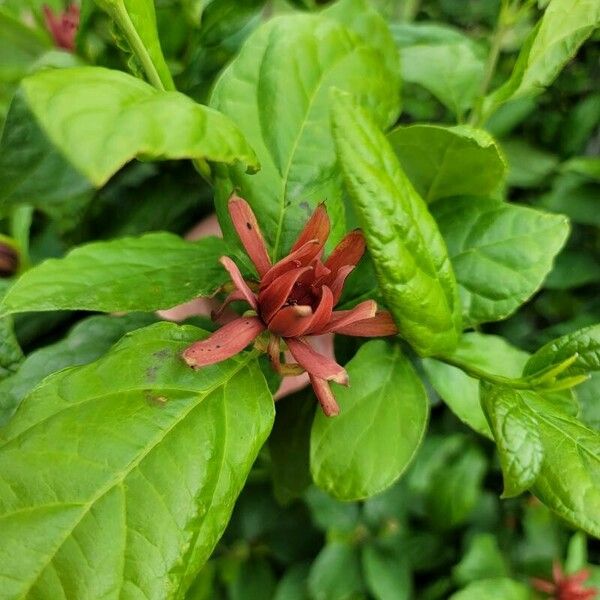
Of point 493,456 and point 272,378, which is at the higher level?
point 272,378

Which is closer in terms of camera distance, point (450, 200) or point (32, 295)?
point (32, 295)

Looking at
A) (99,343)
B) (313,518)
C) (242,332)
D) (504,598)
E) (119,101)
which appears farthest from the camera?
(313,518)

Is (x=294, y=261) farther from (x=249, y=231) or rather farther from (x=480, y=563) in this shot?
(x=480, y=563)

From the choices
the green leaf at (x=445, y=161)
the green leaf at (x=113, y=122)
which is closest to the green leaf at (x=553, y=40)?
the green leaf at (x=445, y=161)

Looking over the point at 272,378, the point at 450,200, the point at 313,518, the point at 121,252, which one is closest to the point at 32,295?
the point at 121,252

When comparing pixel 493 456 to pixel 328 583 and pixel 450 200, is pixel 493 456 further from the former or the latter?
pixel 450 200

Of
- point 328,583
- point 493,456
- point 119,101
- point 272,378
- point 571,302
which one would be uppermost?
point 119,101
